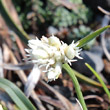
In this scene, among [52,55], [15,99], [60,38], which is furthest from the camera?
[60,38]

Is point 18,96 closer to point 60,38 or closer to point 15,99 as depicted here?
point 15,99

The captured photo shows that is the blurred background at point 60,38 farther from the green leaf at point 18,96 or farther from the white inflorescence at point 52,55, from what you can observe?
the white inflorescence at point 52,55

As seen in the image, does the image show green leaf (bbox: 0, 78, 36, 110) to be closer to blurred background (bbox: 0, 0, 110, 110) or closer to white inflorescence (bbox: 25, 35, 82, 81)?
blurred background (bbox: 0, 0, 110, 110)

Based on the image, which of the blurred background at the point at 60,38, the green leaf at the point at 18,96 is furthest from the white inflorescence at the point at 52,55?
the blurred background at the point at 60,38

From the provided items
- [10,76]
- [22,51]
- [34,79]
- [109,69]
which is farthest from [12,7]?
[109,69]

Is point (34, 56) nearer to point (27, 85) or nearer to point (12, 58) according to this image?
point (27, 85)

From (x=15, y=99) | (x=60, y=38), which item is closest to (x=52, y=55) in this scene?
Answer: (x=15, y=99)

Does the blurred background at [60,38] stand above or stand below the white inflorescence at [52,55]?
above

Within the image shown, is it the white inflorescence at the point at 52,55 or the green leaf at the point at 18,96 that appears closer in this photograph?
the white inflorescence at the point at 52,55
